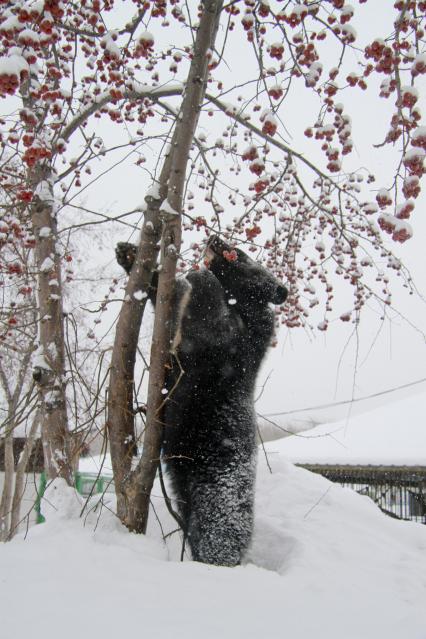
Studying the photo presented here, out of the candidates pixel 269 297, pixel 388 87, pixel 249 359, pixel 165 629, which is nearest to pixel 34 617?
pixel 165 629

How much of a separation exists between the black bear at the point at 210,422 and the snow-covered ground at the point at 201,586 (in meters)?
0.38

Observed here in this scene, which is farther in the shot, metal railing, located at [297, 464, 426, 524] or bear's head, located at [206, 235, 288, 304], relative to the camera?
metal railing, located at [297, 464, 426, 524]

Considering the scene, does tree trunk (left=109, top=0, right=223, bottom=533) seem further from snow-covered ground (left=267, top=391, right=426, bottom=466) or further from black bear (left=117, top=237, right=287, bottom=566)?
snow-covered ground (left=267, top=391, right=426, bottom=466)

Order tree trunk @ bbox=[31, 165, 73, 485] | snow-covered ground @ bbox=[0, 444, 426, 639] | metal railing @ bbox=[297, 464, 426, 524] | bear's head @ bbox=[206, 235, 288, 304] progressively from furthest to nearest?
metal railing @ bbox=[297, 464, 426, 524]
bear's head @ bbox=[206, 235, 288, 304]
tree trunk @ bbox=[31, 165, 73, 485]
snow-covered ground @ bbox=[0, 444, 426, 639]

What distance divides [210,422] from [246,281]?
127 cm

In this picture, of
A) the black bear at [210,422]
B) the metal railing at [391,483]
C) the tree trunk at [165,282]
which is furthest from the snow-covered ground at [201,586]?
the metal railing at [391,483]

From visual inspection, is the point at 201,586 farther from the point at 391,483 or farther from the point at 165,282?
the point at 391,483

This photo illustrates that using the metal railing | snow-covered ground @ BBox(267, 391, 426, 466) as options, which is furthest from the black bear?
the metal railing

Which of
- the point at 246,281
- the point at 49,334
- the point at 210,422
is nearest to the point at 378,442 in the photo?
the point at 246,281

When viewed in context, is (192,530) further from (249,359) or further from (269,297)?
(269,297)

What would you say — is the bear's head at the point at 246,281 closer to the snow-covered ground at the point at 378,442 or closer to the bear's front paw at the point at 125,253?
the bear's front paw at the point at 125,253

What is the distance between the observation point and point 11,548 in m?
2.28

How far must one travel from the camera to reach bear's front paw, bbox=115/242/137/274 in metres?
3.61

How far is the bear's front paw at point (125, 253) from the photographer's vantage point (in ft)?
11.8
